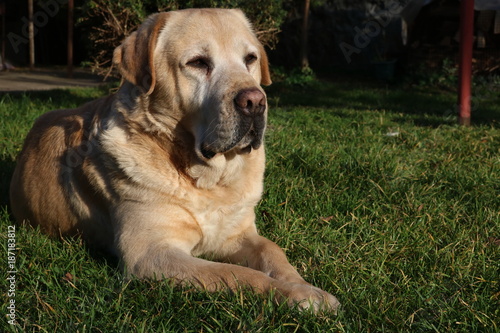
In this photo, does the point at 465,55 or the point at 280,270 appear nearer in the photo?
the point at 280,270

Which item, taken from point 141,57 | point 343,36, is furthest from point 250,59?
point 343,36

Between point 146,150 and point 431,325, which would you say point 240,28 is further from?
point 431,325

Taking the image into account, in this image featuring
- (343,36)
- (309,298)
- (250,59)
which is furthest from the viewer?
(343,36)

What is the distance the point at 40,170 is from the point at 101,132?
56 cm

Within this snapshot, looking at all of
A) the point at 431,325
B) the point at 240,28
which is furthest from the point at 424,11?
the point at 431,325

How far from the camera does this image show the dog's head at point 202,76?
277 centimetres

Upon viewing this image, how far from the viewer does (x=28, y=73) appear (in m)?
14.1

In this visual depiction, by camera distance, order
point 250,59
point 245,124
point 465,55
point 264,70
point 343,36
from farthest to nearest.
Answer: point 343,36, point 465,55, point 264,70, point 250,59, point 245,124

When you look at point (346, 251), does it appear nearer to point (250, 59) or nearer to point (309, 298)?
point (309, 298)

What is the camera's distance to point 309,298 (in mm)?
2184

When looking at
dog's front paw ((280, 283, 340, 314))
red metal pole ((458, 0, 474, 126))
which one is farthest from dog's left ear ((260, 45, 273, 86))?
red metal pole ((458, 0, 474, 126))

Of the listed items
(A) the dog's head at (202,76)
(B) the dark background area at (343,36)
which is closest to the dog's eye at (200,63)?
(A) the dog's head at (202,76)

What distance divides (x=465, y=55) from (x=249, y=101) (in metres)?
4.86

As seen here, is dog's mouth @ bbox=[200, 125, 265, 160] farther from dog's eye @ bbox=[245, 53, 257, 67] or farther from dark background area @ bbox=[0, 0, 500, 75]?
dark background area @ bbox=[0, 0, 500, 75]
